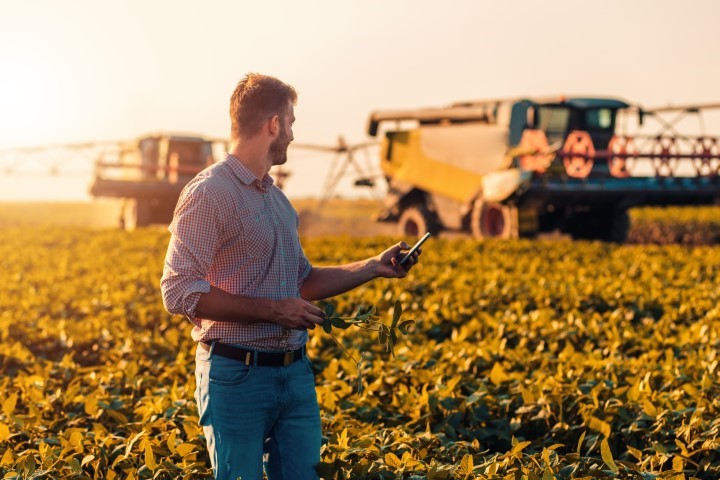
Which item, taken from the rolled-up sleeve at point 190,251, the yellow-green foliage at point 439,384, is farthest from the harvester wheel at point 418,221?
the rolled-up sleeve at point 190,251

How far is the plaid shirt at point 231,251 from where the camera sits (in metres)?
3.72

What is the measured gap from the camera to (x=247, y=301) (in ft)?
12.4

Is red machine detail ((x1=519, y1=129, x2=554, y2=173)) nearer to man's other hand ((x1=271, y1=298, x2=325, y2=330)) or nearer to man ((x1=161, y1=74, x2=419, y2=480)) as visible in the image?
man ((x1=161, y1=74, x2=419, y2=480))

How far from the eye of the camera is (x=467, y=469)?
442cm

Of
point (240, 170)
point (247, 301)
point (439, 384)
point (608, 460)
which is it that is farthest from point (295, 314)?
point (439, 384)

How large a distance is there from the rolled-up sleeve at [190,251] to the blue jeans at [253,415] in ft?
0.94

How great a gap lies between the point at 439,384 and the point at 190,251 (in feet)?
9.05

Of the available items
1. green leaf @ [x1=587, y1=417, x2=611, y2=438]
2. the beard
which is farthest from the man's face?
green leaf @ [x1=587, y1=417, x2=611, y2=438]

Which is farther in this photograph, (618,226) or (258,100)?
(618,226)

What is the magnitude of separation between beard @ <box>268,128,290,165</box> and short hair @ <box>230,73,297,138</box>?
0.28ft

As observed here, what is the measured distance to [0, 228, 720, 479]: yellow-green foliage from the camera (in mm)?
4879

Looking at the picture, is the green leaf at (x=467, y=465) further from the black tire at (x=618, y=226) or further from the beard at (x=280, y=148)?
the black tire at (x=618, y=226)

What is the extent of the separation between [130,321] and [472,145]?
43.6 ft

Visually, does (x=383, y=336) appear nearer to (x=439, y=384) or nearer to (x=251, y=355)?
(x=251, y=355)
